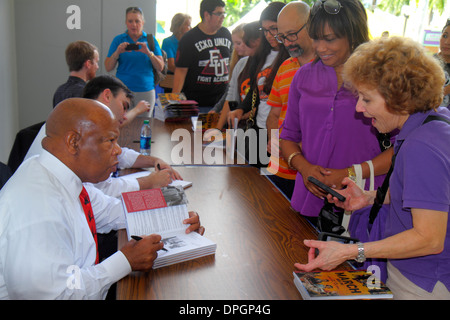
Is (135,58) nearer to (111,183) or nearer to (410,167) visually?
(111,183)

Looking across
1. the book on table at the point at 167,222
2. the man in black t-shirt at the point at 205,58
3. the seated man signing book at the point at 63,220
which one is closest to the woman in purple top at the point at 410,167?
the book on table at the point at 167,222

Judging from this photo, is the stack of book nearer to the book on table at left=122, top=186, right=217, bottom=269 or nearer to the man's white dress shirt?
the man's white dress shirt

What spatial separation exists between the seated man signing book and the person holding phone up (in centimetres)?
364

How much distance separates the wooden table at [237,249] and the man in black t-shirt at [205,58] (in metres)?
2.00

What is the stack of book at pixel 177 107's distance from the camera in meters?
3.96

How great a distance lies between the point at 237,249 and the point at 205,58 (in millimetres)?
2993

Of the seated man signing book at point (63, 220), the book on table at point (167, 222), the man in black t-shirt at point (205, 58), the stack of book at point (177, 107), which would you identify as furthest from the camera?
the man in black t-shirt at point (205, 58)

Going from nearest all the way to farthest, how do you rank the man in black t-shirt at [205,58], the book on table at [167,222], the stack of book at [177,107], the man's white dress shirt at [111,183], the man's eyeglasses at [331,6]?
1. the book on table at [167,222]
2. the man's eyeglasses at [331,6]
3. the man's white dress shirt at [111,183]
4. the stack of book at [177,107]
5. the man in black t-shirt at [205,58]

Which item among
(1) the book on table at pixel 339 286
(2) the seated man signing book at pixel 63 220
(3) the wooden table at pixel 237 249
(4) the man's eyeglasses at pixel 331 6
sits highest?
(4) the man's eyeglasses at pixel 331 6

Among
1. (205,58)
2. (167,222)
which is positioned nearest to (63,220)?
(167,222)

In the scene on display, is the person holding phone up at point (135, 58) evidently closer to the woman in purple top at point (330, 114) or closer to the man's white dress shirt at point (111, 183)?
the man's white dress shirt at point (111, 183)

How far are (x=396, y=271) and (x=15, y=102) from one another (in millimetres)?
5501

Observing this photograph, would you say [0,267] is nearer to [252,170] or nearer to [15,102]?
[252,170]

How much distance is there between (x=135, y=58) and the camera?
4.86 m
